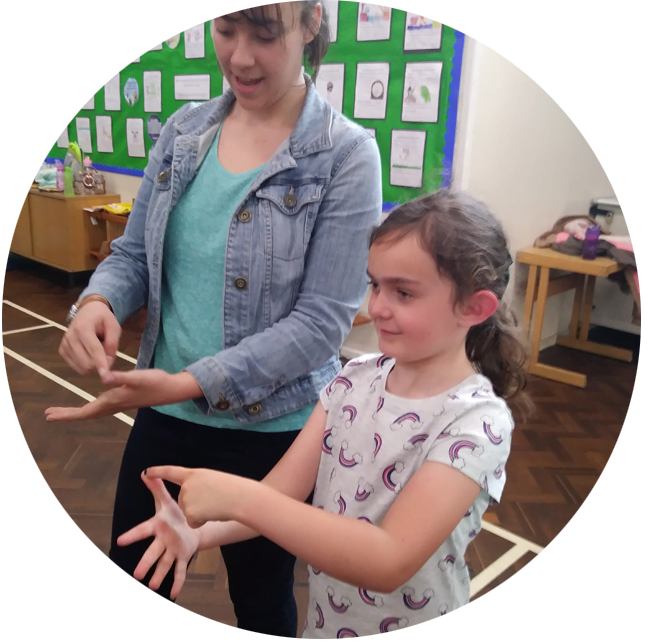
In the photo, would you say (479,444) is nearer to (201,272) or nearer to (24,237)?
(201,272)

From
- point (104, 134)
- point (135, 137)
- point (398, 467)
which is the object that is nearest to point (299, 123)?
Result: point (398, 467)

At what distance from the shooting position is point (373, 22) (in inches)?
108

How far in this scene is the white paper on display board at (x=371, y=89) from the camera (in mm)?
2777

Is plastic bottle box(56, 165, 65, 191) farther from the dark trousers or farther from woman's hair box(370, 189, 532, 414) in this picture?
woman's hair box(370, 189, 532, 414)

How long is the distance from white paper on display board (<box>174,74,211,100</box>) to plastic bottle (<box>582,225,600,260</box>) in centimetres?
227

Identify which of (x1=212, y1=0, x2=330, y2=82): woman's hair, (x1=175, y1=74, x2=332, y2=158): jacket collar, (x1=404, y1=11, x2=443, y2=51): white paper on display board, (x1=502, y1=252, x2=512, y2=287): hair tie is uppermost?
(x1=404, y1=11, x2=443, y2=51): white paper on display board

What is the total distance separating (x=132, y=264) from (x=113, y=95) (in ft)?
12.7

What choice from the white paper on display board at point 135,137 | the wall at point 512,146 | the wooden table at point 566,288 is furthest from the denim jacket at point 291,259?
the white paper on display board at point 135,137

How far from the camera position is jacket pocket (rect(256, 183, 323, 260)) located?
847 mm

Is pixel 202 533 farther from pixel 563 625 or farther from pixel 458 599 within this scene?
pixel 563 625

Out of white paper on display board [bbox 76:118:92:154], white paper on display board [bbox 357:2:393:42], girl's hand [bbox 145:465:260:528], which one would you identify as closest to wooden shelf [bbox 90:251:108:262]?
white paper on display board [bbox 76:118:92:154]

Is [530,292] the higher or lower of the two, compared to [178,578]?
lower

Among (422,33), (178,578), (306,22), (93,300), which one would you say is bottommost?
(178,578)

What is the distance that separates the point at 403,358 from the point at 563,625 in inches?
12.3
